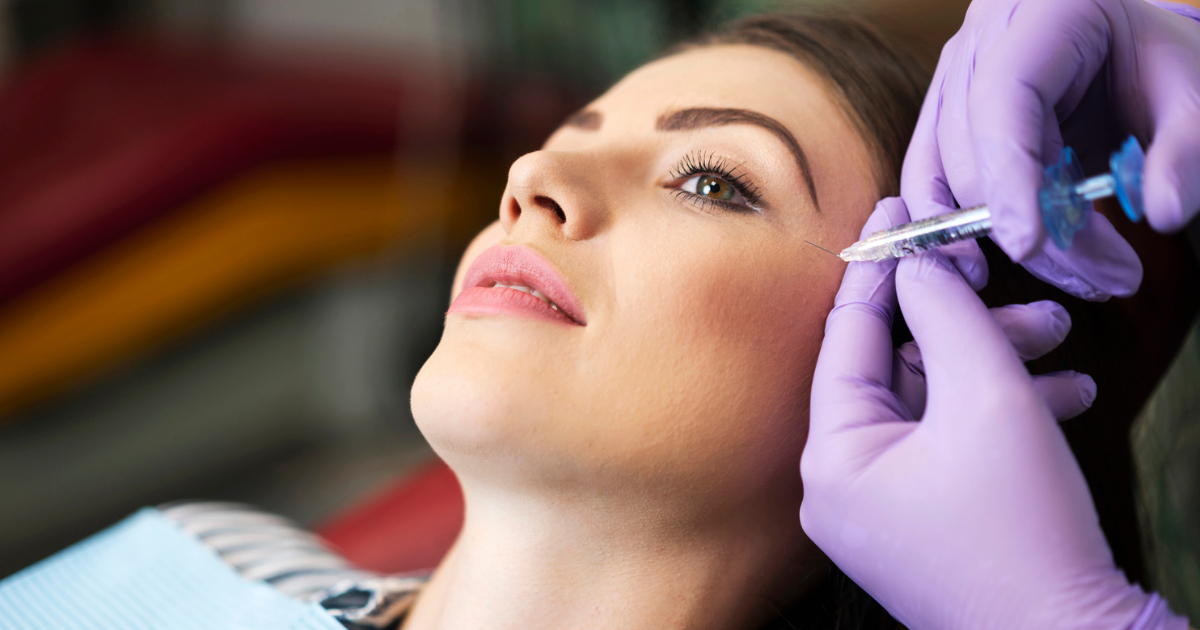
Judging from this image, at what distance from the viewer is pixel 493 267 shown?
2.73ft

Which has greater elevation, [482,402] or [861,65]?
[861,65]

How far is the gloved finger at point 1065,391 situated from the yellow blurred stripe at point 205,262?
219 cm

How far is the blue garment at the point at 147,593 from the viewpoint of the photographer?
113 centimetres

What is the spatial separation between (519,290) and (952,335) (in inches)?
17.3

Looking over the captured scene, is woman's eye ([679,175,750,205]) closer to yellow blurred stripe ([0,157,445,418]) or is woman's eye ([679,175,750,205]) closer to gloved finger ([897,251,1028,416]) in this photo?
gloved finger ([897,251,1028,416])

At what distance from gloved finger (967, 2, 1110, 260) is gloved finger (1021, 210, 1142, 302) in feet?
0.24

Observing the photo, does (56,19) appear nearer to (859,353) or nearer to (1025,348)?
(859,353)

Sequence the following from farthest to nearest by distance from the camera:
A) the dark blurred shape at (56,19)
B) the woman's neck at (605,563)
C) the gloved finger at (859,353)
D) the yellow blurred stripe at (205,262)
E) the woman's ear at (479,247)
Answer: the dark blurred shape at (56,19) < the yellow blurred stripe at (205,262) < the woman's ear at (479,247) < the woman's neck at (605,563) < the gloved finger at (859,353)

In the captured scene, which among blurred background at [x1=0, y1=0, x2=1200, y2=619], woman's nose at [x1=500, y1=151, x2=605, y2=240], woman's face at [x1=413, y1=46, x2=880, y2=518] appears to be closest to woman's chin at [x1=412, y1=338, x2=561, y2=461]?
woman's face at [x1=413, y1=46, x2=880, y2=518]

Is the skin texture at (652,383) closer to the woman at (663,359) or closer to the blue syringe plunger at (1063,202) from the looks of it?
the woman at (663,359)

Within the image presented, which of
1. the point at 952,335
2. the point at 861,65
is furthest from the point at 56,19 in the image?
the point at 952,335

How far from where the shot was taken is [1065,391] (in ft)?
2.46

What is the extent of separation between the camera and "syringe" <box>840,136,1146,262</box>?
25.9 inches

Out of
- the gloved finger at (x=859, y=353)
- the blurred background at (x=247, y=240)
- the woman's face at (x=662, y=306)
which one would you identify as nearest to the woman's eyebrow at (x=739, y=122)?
the woman's face at (x=662, y=306)
